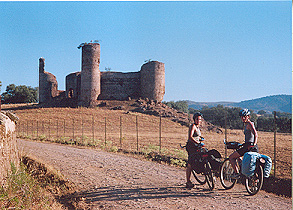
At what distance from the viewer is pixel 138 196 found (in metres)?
6.30

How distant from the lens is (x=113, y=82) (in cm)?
5544

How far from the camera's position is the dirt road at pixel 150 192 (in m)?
5.79

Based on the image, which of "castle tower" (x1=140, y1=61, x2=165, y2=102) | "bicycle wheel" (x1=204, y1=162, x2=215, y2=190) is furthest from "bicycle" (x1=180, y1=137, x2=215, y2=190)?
"castle tower" (x1=140, y1=61, x2=165, y2=102)

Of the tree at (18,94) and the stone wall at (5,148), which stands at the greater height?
the tree at (18,94)

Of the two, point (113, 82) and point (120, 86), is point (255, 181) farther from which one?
point (113, 82)

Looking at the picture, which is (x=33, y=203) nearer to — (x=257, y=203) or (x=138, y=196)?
(x=138, y=196)

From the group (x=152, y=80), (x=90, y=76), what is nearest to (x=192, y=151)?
(x=152, y=80)

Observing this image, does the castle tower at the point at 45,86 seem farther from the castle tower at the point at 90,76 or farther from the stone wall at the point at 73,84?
the castle tower at the point at 90,76

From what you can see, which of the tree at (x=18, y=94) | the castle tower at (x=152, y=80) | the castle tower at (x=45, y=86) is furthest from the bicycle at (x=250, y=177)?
the tree at (x=18, y=94)

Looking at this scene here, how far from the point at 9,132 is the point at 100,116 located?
32485 millimetres

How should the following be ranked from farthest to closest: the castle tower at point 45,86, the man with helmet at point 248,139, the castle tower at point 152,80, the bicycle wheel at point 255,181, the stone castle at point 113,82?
the castle tower at point 45,86 < the stone castle at point 113,82 < the castle tower at point 152,80 < the man with helmet at point 248,139 < the bicycle wheel at point 255,181

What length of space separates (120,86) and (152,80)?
601 centimetres

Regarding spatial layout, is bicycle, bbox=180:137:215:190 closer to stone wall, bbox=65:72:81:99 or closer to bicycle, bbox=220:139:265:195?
bicycle, bbox=220:139:265:195

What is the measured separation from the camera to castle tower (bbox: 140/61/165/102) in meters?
53.6
